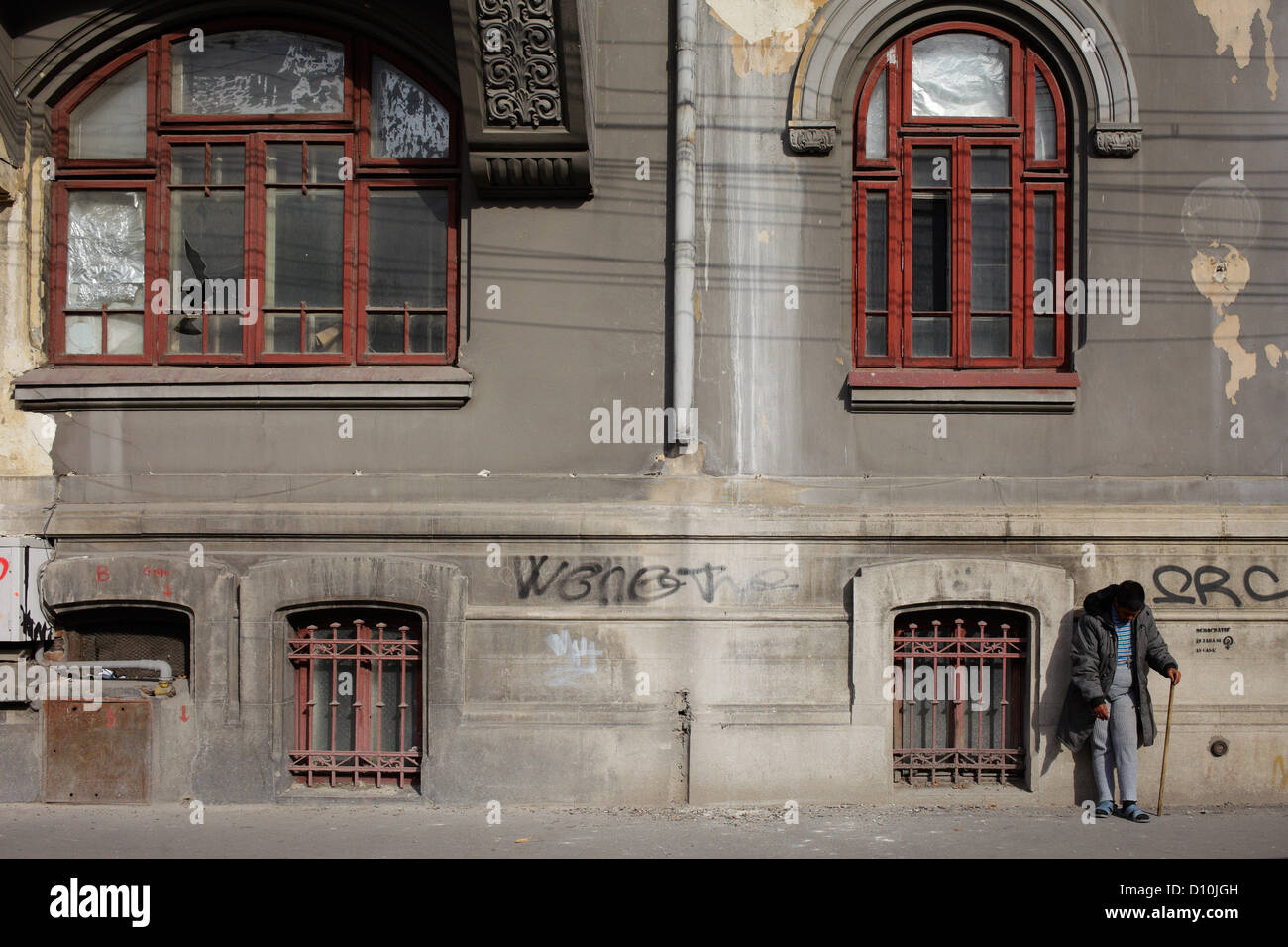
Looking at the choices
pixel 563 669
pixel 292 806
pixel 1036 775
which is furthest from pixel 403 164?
pixel 1036 775

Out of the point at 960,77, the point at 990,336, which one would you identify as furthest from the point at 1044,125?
the point at 990,336

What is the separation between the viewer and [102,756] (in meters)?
7.94

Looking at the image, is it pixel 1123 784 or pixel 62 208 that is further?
pixel 62 208

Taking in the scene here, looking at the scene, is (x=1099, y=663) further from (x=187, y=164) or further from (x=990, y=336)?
(x=187, y=164)

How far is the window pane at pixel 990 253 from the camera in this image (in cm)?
838

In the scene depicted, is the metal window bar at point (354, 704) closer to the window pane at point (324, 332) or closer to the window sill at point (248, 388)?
the window sill at point (248, 388)

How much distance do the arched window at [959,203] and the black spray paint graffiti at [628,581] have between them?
73.5 inches

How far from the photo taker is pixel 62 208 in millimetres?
8531

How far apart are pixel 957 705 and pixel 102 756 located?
6047mm

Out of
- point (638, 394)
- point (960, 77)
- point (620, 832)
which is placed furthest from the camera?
point (960, 77)

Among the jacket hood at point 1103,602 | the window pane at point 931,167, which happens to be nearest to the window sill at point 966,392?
the jacket hood at point 1103,602

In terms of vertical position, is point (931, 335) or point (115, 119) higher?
point (115, 119)

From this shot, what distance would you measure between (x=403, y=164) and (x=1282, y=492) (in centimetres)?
678

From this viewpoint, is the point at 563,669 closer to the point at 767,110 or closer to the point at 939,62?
the point at 767,110
